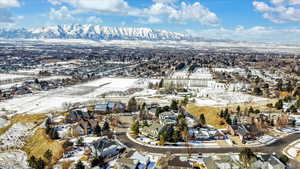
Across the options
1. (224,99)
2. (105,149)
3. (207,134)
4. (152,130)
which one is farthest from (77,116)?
(224,99)

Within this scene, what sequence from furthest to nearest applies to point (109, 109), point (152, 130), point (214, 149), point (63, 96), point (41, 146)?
1. point (63, 96)
2. point (109, 109)
3. point (152, 130)
4. point (41, 146)
5. point (214, 149)

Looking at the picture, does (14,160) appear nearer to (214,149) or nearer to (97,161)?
(97,161)

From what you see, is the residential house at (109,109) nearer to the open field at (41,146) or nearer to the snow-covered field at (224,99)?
the open field at (41,146)

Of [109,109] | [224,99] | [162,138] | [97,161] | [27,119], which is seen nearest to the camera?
[97,161]

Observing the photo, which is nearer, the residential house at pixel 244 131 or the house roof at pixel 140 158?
the house roof at pixel 140 158

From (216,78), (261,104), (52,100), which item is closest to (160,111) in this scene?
(261,104)

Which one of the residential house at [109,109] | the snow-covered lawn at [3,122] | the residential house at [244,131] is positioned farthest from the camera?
the residential house at [109,109]

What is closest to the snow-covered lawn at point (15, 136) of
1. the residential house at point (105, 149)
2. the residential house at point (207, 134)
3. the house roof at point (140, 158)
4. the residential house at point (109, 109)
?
the residential house at point (109, 109)
